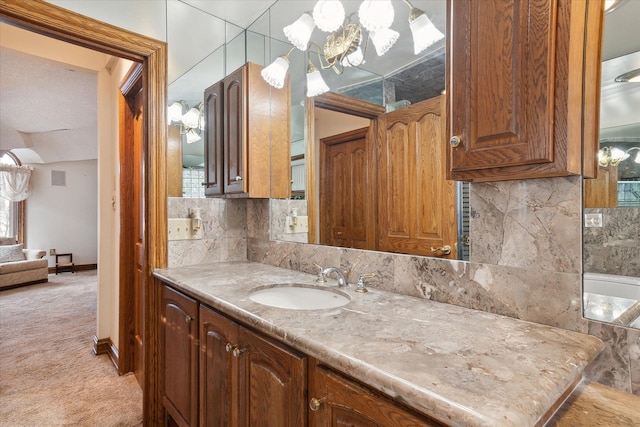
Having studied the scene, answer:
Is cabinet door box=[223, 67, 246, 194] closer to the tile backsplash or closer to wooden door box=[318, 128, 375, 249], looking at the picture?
wooden door box=[318, 128, 375, 249]

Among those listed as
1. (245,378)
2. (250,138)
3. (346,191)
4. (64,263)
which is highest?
(250,138)

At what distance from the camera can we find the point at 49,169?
283 inches

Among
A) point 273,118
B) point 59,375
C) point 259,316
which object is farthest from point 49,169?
point 259,316

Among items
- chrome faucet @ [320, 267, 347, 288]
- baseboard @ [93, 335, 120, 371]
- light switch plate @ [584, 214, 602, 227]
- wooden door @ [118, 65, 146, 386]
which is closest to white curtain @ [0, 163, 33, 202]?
baseboard @ [93, 335, 120, 371]

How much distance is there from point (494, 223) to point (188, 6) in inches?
86.7

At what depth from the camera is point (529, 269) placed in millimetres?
986

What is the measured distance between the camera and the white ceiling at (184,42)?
2.86 ft

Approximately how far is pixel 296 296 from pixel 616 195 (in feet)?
3.94

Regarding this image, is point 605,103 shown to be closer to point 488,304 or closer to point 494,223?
point 494,223

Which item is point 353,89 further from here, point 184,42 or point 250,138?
point 184,42

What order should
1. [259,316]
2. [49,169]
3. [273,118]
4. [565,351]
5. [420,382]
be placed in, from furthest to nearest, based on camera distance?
[49,169] < [273,118] < [259,316] < [565,351] < [420,382]

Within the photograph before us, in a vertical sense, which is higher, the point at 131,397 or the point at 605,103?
the point at 605,103

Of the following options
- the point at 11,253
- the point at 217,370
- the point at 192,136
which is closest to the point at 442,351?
the point at 217,370

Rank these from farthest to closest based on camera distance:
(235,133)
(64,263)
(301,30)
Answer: (64,263), (235,133), (301,30)
